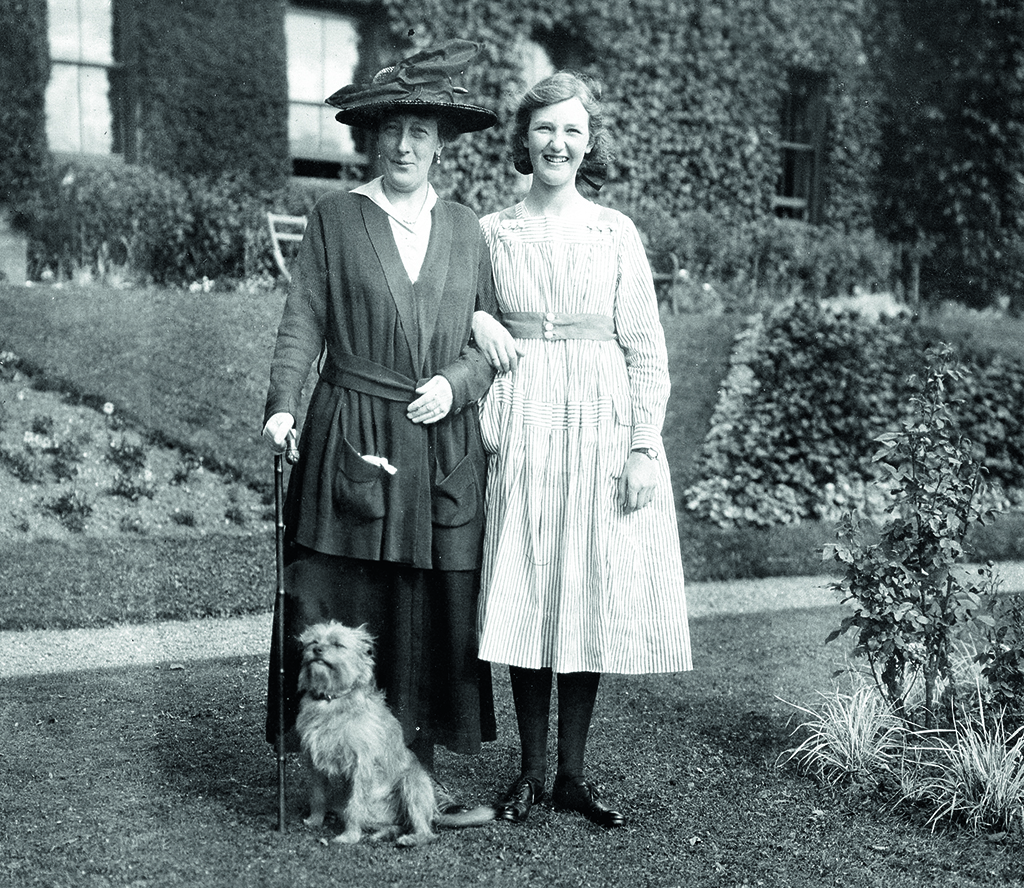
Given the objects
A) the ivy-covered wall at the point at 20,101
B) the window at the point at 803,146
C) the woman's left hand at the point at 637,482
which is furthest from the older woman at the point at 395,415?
the window at the point at 803,146

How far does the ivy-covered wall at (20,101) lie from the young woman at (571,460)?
7.63m

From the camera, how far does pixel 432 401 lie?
11.2ft

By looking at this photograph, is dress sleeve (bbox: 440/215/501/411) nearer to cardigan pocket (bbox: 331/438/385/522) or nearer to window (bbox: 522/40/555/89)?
cardigan pocket (bbox: 331/438/385/522)

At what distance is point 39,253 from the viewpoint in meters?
10.0

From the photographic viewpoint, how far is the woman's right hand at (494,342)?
356 centimetres

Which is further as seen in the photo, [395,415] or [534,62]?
[534,62]

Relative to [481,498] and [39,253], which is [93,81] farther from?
[481,498]

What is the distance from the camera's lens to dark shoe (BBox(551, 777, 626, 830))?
3.57 m

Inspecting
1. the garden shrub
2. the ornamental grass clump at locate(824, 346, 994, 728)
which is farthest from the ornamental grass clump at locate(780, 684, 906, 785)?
the garden shrub

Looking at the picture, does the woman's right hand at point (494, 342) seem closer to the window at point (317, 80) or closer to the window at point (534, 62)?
the window at point (317, 80)

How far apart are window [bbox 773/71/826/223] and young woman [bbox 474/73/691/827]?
11.7 meters

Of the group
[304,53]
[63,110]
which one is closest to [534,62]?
[304,53]

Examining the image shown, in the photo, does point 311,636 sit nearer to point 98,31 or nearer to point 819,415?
point 819,415

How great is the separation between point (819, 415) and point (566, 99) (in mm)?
5745
